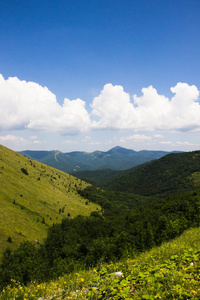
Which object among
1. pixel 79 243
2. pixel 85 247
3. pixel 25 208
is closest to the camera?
pixel 85 247

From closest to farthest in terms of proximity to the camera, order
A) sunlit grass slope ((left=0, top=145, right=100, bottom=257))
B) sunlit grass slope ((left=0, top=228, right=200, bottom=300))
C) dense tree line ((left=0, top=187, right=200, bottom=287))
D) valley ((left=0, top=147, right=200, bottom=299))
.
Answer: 1. sunlit grass slope ((left=0, top=228, right=200, bottom=300))
2. valley ((left=0, top=147, right=200, bottom=299))
3. dense tree line ((left=0, top=187, right=200, bottom=287))
4. sunlit grass slope ((left=0, top=145, right=100, bottom=257))

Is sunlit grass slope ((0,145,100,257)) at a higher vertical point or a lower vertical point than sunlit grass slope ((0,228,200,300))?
lower

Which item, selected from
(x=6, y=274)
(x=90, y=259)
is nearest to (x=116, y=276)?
(x=90, y=259)

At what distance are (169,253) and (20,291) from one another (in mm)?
→ 8605

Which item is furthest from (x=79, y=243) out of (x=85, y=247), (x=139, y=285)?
(x=139, y=285)

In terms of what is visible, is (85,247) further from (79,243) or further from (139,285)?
(139,285)

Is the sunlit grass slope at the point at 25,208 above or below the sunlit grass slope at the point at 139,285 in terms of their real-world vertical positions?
below

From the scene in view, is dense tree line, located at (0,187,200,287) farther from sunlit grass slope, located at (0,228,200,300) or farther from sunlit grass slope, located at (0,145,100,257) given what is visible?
sunlit grass slope, located at (0,228,200,300)

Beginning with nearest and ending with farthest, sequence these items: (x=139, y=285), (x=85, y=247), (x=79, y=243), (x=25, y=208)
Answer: (x=139, y=285) → (x=85, y=247) → (x=79, y=243) → (x=25, y=208)

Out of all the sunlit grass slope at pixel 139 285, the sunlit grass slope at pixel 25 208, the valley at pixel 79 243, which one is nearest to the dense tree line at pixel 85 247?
the valley at pixel 79 243

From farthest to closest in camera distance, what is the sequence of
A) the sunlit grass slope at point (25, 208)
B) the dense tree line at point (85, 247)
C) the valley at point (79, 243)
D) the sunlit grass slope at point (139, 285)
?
the sunlit grass slope at point (25, 208) < the dense tree line at point (85, 247) < the valley at point (79, 243) < the sunlit grass slope at point (139, 285)

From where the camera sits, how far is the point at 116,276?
8086mm

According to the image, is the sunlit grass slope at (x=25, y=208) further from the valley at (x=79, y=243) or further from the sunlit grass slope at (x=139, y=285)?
the sunlit grass slope at (x=139, y=285)

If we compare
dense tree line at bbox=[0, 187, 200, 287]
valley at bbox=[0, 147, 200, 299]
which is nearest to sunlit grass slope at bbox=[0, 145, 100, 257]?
valley at bbox=[0, 147, 200, 299]
